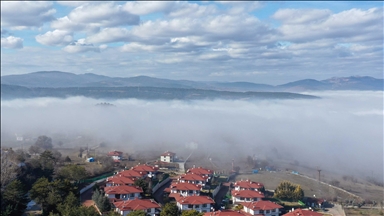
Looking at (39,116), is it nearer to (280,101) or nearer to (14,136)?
(14,136)

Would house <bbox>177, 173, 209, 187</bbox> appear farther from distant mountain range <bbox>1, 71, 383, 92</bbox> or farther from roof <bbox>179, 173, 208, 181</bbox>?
distant mountain range <bbox>1, 71, 383, 92</bbox>

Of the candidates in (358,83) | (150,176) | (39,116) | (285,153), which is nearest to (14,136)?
(39,116)

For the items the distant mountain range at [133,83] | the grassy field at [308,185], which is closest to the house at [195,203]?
the grassy field at [308,185]

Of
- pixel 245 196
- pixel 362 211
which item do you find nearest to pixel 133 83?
pixel 245 196

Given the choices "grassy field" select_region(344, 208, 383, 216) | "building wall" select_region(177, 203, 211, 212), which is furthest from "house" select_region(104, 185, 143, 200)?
"grassy field" select_region(344, 208, 383, 216)

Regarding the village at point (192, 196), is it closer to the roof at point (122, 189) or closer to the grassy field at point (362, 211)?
the roof at point (122, 189)

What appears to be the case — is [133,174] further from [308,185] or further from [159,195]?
[308,185]
